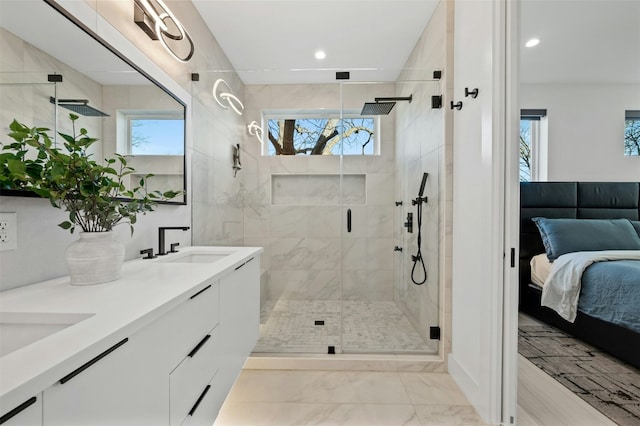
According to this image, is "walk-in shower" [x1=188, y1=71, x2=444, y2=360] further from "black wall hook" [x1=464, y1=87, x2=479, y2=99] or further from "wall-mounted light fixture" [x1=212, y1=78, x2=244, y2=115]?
"black wall hook" [x1=464, y1=87, x2=479, y2=99]

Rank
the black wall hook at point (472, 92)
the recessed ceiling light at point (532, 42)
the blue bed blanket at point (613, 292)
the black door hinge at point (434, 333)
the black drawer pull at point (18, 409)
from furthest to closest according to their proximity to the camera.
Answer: the recessed ceiling light at point (532, 42) → the black door hinge at point (434, 333) → the blue bed blanket at point (613, 292) → the black wall hook at point (472, 92) → the black drawer pull at point (18, 409)

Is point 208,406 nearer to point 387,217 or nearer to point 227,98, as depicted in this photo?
point 387,217

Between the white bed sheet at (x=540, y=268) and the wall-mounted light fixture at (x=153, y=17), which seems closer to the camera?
the wall-mounted light fixture at (x=153, y=17)

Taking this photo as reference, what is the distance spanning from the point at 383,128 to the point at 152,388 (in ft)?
9.56

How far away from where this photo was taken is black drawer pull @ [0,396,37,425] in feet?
1.33

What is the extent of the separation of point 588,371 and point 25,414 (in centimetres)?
289

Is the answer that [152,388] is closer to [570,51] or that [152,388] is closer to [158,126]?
[158,126]

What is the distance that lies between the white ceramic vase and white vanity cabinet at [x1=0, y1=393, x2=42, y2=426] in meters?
0.64

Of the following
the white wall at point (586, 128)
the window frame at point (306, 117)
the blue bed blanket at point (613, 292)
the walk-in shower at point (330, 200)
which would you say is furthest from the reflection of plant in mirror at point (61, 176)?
the white wall at point (586, 128)

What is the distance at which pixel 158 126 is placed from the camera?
67.9 inches

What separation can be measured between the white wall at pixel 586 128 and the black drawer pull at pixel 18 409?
4563mm

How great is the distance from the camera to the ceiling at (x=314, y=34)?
2236 millimetres

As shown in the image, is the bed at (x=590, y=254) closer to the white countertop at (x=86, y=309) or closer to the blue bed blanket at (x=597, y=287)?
the blue bed blanket at (x=597, y=287)

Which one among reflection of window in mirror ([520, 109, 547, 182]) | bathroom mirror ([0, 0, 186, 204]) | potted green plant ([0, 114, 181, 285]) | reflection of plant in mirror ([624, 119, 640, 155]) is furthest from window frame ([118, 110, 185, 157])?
reflection of plant in mirror ([624, 119, 640, 155])
